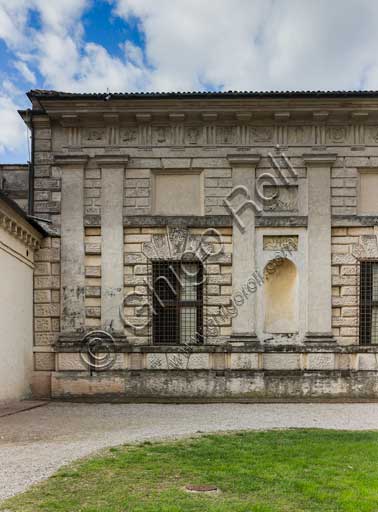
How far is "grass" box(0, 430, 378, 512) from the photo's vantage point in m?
5.48

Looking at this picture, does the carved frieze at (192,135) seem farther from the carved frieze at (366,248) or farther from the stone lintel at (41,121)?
the carved frieze at (366,248)

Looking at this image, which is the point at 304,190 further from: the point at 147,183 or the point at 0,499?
the point at 0,499

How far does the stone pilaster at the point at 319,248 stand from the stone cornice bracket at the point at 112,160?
16.4ft

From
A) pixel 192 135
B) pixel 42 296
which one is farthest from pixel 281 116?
pixel 42 296

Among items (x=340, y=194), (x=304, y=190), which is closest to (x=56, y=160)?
(x=304, y=190)

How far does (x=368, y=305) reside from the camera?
1510cm

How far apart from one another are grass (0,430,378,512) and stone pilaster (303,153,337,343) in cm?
626

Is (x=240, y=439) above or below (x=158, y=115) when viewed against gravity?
below

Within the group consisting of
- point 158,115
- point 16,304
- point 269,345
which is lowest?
point 269,345

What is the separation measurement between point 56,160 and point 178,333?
5.88m

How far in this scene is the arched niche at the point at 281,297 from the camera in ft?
50.2

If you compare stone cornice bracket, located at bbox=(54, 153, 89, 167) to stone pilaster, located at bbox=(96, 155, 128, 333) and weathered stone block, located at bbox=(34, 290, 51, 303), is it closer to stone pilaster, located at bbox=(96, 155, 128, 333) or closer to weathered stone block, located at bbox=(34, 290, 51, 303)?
stone pilaster, located at bbox=(96, 155, 128, 333)

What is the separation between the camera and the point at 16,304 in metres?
13.7

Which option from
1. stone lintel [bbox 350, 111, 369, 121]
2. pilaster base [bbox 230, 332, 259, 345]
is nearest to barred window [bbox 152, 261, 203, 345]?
pilaster base [bbox 230, 332, 259, 345]
